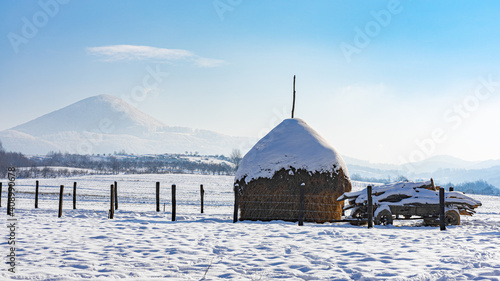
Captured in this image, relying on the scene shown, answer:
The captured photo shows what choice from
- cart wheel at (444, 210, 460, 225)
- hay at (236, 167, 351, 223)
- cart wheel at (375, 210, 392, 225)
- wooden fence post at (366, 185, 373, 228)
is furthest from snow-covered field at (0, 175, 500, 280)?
hay at (236, 167, 351, 223)

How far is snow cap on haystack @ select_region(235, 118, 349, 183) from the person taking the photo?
675 inches

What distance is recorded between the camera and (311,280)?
6.98 meters

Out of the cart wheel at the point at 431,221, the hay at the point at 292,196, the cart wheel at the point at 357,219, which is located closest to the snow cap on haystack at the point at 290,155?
the hay at the point at 292,196

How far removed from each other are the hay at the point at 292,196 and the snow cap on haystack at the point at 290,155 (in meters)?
0.25

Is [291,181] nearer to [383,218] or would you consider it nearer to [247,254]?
[383,218]

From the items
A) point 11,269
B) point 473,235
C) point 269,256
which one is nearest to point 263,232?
point 269,256

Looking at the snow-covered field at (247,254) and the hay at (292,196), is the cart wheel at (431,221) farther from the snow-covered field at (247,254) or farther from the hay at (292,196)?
the hay at (292,196)

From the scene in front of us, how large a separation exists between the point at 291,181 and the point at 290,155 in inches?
46.0

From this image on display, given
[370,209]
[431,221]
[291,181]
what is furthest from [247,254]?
[431,221]

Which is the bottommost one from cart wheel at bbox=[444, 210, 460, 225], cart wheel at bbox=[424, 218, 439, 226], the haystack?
cart wheel at bbox=[424, 218, 439, 226]

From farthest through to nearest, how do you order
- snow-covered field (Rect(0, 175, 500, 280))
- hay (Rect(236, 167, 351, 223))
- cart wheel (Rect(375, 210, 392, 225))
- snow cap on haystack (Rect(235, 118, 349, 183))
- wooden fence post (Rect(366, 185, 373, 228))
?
snow cap on haystack (Rect(235, 118, 349, 183)), hay (Rect(236, 167, 351, 223)), cart wheel (Rect(375, 210, 392, 225)), wooden fence post (Rect(366, 185, 373, 228)), snow-covered field (Rect(0, 175, 500, 280))

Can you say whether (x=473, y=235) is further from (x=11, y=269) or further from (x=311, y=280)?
(x=11, y=269)

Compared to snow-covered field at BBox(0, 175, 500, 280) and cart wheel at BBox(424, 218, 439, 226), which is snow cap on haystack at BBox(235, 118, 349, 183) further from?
snow-covered field at BBox(0, 175, 500, 280)

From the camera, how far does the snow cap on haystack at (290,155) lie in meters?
17.1
